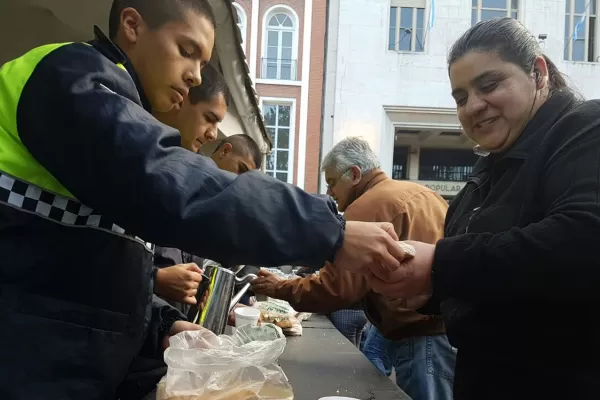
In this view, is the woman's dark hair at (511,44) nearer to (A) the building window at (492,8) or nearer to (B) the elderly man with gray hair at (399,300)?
(B) the elderly man with gray hair at (399,300)

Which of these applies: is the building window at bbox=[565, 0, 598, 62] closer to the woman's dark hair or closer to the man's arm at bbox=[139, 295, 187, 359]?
the woman's dark hair

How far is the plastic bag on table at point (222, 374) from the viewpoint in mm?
1144

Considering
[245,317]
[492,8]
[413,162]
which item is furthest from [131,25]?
[413,162]

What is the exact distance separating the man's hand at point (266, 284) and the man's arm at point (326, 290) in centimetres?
8

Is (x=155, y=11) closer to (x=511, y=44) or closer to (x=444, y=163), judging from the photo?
(x=511, y=44)

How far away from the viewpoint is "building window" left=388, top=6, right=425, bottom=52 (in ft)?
50.7

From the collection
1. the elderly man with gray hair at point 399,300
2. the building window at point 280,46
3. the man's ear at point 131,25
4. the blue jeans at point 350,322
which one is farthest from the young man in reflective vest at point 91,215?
the building window at point 280,46

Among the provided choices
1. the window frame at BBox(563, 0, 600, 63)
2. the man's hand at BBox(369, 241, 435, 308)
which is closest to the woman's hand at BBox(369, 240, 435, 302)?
the man's hand at BBox(369, 241, 435, 308)

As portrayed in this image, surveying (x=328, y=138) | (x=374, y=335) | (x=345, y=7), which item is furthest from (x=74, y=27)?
(x=345, y=7)

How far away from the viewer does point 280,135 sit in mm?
18297

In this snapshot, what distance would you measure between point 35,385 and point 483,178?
144cm

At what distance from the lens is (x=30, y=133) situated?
3.05 ft

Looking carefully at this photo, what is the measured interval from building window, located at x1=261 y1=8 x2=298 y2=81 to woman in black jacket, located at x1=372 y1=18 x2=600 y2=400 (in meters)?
17.4

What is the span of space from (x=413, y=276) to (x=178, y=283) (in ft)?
2.97
